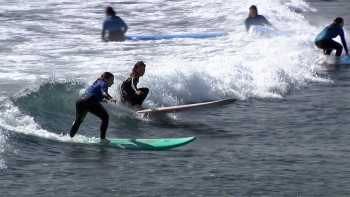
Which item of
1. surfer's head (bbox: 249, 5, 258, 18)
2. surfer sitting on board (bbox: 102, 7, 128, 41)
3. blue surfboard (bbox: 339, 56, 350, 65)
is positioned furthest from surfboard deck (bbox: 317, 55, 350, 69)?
surfer sitting on board (bbox: 102, 7, 128, 41)

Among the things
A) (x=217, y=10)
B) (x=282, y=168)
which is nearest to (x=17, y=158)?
(x=282, y=168)

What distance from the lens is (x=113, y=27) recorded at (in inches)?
864

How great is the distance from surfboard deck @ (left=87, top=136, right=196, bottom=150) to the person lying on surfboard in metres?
1.82

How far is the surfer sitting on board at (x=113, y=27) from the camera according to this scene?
21.4 meters

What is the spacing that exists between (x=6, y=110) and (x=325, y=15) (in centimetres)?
1999

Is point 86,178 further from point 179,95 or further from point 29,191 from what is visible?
point 179,95

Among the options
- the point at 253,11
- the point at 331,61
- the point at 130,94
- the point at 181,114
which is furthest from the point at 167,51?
the point at 130,94

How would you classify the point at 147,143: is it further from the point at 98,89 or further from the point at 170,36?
the point at 170,36

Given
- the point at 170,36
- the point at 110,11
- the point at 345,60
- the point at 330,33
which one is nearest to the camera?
the point at 330,33

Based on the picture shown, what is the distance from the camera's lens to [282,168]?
10.3m

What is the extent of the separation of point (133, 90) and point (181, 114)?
126 centimetres

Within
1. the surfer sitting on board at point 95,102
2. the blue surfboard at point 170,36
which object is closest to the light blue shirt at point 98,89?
the surfer sitting on board at point 95,102

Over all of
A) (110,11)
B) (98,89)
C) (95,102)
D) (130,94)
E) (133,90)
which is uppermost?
(110,11)

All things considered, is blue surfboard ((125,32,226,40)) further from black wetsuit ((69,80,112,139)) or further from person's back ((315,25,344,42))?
black wetsuit ((69,80,112,139))
